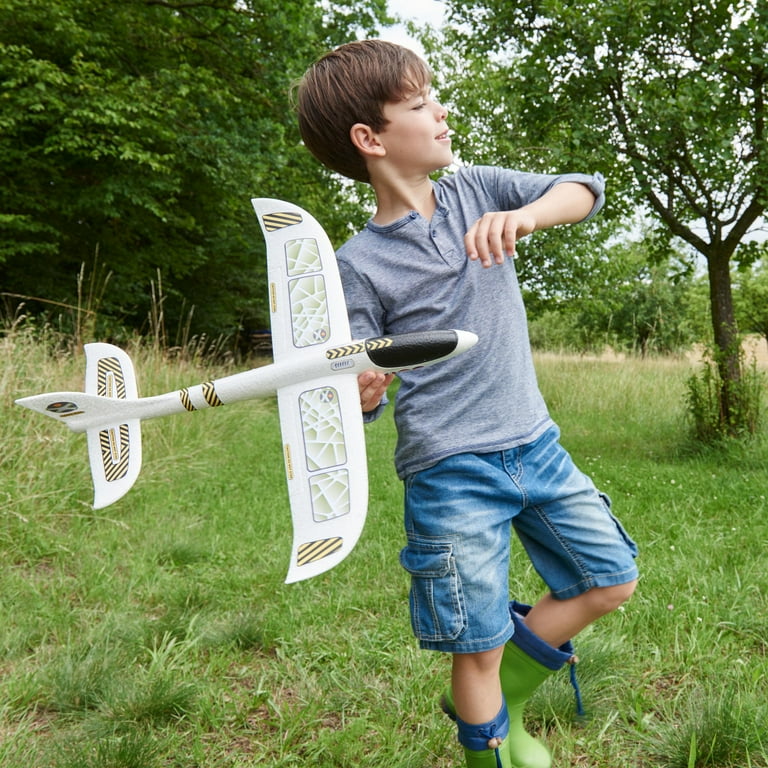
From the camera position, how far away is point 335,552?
1.18 metres

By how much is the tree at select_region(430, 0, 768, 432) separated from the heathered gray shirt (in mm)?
3452

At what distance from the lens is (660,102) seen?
4652 millimetres

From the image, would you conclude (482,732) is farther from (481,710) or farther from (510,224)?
(510,224)

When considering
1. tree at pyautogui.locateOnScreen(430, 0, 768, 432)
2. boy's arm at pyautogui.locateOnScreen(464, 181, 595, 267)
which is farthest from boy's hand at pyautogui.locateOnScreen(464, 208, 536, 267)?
tree at pyautogui.locateOnScreen(430, 0, 768, 432)

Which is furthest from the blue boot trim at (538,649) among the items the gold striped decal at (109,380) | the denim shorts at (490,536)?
the gold striped decal at (109,380)

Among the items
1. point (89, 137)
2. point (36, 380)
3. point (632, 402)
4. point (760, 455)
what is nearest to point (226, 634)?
point (36, 380)

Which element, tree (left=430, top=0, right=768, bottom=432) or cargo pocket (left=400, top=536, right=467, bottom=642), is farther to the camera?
tree (left=430, top=0, right=768, bottom=432)

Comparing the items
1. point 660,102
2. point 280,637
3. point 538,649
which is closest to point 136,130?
point 660,102

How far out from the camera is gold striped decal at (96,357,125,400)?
1607 millimetres

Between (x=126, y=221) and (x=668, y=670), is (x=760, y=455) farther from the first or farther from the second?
(x=126, y=221)

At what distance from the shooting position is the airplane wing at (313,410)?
1.23m

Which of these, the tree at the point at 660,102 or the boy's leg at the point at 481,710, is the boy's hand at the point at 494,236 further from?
the tree at the point at 660,102

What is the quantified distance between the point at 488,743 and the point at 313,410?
864 mm

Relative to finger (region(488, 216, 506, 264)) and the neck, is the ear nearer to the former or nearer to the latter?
the neck
